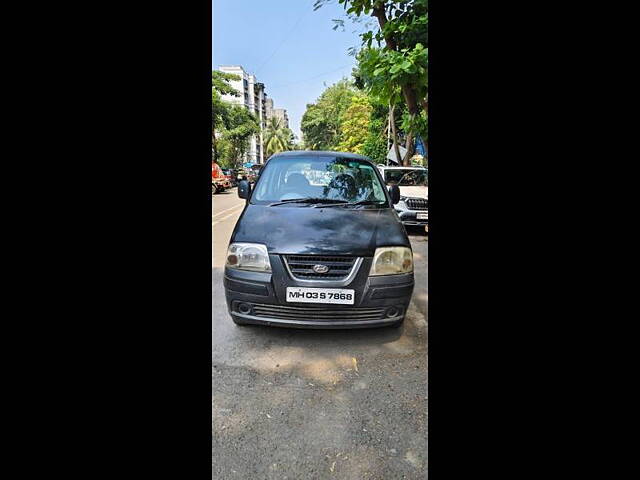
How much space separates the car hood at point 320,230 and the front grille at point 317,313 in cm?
41

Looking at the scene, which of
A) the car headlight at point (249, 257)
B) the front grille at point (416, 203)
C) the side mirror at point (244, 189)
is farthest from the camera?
the front grille at point (416, 203)

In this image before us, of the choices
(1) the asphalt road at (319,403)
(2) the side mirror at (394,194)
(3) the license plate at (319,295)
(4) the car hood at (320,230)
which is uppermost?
(2) the side mirror at (394,194)

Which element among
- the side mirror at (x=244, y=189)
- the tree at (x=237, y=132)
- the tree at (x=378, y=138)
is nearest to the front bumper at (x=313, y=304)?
the side mirror at (x=244, y=189)

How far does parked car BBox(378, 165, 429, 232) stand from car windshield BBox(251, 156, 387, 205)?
3.75 metres

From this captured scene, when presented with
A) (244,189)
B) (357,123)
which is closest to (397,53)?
(244,189)

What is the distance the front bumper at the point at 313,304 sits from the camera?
2.98 meters

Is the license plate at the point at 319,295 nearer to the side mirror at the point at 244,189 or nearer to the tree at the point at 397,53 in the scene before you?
the side mirror at the point at 244,189

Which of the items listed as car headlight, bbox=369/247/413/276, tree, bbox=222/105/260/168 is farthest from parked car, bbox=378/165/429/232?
tree, bbox=222/105/260/168

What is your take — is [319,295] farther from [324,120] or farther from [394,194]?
[324,120]

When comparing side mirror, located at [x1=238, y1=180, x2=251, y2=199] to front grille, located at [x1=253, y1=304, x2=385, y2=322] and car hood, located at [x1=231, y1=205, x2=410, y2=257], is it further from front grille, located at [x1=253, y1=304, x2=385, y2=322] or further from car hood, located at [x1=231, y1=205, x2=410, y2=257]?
front grille, located at [x1=253, y1=304, x2=385, y2=322]

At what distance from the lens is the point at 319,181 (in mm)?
4066
